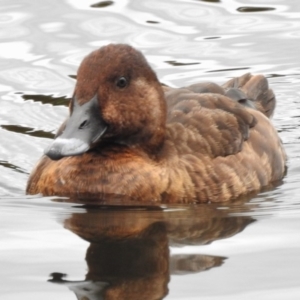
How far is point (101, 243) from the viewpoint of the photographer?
812 centimetres

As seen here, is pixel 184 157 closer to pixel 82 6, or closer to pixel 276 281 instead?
pixel 276 281

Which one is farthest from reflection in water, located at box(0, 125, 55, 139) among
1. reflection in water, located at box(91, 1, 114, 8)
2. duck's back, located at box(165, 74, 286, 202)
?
reflection in water, located at box(91, 1, 114, 8)

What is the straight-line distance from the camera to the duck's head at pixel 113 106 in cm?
880

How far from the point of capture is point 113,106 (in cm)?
908

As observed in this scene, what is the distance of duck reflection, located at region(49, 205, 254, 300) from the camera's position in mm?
7227

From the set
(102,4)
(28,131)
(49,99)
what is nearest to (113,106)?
(28,131)

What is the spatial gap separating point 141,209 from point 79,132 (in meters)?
0.80

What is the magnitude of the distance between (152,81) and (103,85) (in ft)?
1.94

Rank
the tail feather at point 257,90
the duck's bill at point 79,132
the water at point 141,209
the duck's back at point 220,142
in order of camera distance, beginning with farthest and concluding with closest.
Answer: the tail feather at point 257,90 → the duck's back at point 220,142 → the duck's bill at point 79,132 → the water at point 141,209

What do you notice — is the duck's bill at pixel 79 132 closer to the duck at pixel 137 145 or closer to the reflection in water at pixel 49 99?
the duck at pixel 137 145

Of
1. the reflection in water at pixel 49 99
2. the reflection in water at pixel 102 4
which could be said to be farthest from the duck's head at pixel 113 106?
the reflection in water at pixel 102 4

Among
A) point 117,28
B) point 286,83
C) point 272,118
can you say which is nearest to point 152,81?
point 272,118

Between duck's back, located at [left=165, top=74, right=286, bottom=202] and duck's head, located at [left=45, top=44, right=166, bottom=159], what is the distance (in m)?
0.30

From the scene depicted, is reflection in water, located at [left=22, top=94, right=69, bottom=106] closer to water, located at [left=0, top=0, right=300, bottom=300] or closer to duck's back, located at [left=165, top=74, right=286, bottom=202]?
water, located at [left=0, top=0, right=300, bottom=300]
